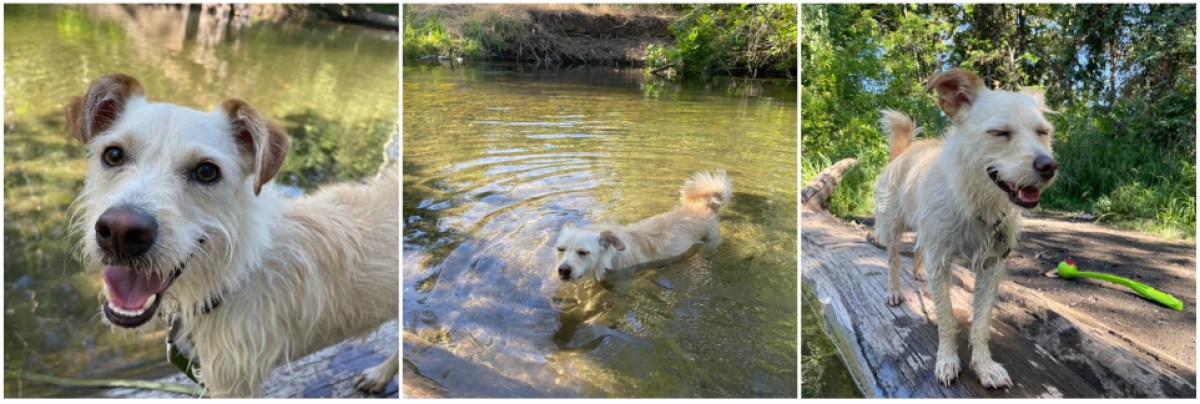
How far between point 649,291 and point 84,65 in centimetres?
465

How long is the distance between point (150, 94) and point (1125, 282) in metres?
6.17

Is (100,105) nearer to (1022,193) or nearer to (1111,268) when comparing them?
(1022,193)

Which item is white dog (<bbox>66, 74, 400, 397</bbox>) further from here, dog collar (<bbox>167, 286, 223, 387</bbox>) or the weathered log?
the weathered log

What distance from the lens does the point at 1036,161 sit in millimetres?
2180

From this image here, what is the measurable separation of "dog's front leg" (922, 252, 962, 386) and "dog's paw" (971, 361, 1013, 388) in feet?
0.24

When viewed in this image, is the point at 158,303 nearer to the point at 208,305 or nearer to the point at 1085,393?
the point at 208,305

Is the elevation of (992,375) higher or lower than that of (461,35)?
lower

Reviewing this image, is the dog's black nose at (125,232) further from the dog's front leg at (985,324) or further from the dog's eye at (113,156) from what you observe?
the dog's front leg at (985,324)

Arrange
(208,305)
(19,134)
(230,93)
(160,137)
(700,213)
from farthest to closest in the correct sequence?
(230,93) < (19,134) < (700,213) < (208,305) < (160,137)

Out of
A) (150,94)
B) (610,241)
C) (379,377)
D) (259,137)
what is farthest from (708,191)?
(150,94)

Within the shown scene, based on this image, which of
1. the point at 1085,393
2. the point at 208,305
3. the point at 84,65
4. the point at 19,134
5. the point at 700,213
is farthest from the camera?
the point at 84,65

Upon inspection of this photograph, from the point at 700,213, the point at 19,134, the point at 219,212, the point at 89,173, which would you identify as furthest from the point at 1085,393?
the point at 19,134

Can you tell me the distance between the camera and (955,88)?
2457 mm

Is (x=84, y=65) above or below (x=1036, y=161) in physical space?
above
